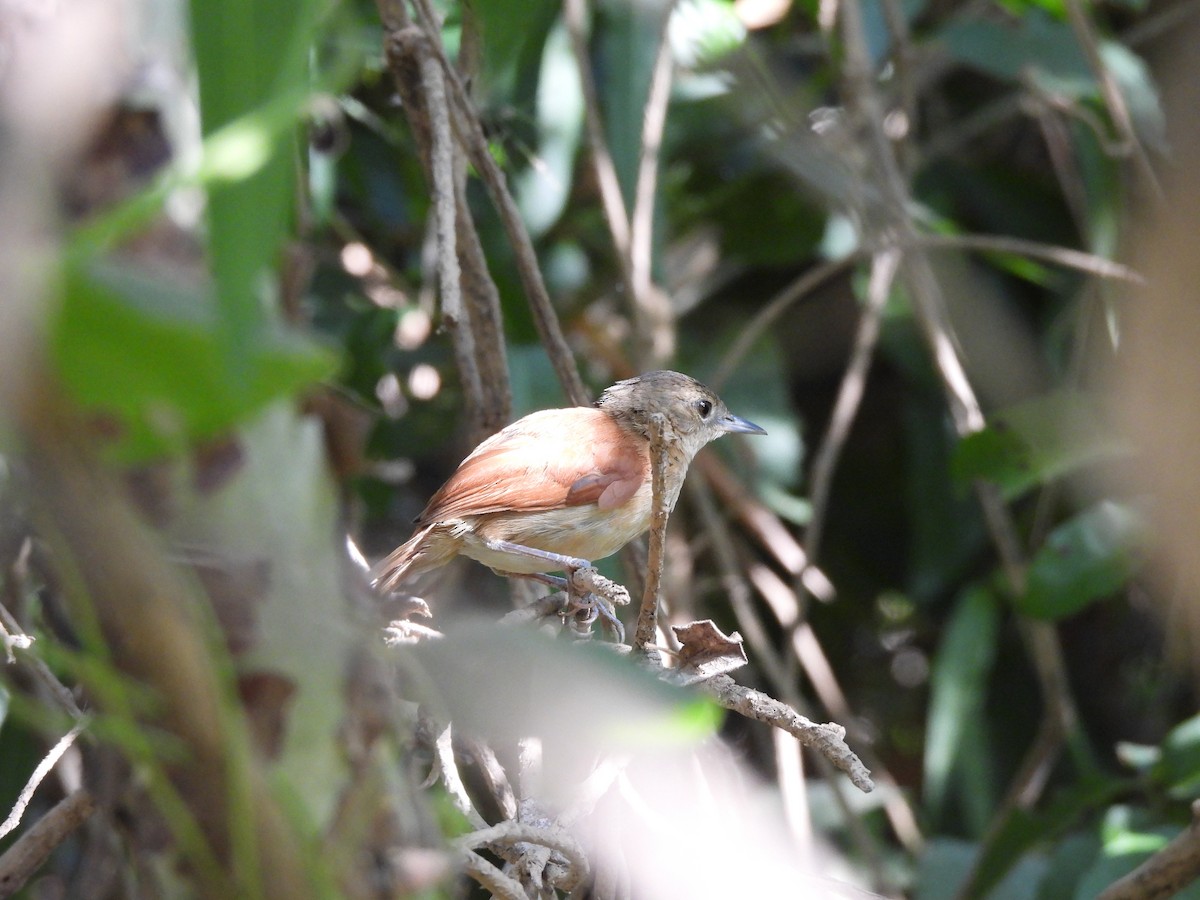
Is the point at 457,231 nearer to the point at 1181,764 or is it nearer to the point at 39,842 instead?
the point at 39,842

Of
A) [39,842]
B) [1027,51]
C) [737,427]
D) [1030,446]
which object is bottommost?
[1030,446]

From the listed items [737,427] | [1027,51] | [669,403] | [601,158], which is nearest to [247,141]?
[601,158]

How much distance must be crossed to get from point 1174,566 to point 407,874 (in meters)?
3.34

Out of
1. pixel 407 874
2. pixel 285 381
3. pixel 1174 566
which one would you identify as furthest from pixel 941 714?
pixel 285 381

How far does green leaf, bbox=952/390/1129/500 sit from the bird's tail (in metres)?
1.55

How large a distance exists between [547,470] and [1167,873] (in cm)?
173

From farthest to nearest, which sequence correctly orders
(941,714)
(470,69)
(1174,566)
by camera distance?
(941,714) < (1174,566) < (470,69)

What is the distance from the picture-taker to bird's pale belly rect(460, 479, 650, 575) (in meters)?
3.31

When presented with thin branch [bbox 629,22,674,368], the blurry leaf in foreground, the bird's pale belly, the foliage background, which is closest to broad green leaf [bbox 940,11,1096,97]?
the foliage background

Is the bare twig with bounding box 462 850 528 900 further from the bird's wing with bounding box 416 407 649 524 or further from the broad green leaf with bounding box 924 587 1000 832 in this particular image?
the broad green leaf with bounding box 924 587 1000 832

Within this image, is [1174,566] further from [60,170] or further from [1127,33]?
[60,170]

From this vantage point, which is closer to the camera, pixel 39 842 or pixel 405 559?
pixel 39 842

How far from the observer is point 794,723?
1770mm

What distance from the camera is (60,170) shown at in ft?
2.87
